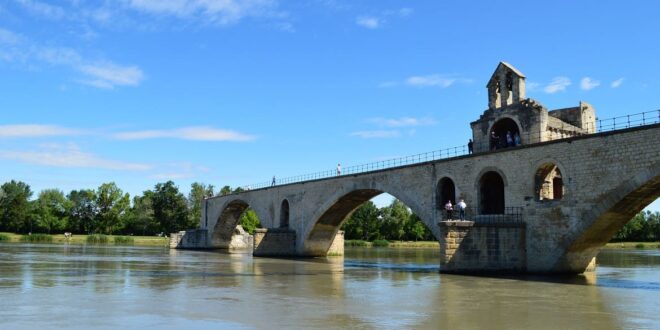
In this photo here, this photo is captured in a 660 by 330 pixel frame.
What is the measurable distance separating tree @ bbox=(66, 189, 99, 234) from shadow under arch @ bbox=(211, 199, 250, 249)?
40.5m

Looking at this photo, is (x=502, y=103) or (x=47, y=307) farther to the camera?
(x=502, y=103)

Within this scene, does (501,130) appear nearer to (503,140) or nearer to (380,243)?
(503,140)

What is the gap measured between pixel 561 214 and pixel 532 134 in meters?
6.10

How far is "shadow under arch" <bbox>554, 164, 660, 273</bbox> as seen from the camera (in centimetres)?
2406

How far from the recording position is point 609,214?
25594mm

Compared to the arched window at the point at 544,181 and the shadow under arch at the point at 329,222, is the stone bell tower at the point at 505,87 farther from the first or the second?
the shadow under arch at the point at 329,222

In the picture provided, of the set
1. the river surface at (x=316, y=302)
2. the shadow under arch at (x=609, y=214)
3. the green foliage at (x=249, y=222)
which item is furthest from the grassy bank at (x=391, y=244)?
the river surface at (x=316, y=302)

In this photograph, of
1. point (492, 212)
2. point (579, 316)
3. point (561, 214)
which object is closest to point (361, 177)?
point (492, 212)

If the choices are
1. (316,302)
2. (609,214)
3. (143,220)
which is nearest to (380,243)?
(143,220)

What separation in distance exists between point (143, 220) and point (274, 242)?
6367 centimetres

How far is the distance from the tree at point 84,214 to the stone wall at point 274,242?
63657 millimetres

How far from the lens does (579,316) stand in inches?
554

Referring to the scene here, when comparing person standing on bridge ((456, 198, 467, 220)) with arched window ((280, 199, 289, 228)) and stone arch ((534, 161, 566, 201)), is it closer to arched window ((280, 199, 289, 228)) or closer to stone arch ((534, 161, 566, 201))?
stone arch ((534, 161, 566, 201))

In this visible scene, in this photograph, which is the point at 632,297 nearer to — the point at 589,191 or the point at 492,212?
the point at 589,191
